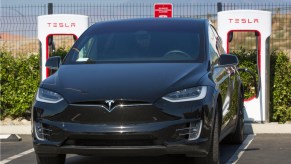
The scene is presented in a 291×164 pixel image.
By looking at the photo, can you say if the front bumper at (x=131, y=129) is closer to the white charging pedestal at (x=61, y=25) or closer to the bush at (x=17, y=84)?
the white charging pedestal at (x=61, y=25)

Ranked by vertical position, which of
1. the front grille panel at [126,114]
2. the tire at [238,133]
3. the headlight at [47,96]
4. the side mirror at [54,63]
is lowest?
the tire at [238,133]

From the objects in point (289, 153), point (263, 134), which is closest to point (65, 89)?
point (289, 153)

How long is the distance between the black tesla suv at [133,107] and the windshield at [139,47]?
0.02 metres

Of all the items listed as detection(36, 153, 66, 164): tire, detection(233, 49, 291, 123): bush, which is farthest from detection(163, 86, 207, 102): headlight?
detection(233, 49, 291, 123): bush

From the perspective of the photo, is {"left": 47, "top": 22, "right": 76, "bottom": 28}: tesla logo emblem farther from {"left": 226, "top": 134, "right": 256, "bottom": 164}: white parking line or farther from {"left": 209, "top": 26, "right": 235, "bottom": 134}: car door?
{"left": 209, "top": 26, "right": 235, "bottom": 134}: car door

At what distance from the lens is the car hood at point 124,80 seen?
682 cm

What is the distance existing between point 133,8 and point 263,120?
4.01 metres

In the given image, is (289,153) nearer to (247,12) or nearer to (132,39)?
(132,39)

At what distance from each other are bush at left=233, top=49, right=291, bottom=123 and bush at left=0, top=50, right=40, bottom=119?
391 centimetres

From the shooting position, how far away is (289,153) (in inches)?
368

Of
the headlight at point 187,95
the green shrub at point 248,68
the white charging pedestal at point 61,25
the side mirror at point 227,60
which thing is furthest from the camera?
the green shrub at point 248,68

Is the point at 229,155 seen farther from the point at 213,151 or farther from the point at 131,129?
the point at 131,129

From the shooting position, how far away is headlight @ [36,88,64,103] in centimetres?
698

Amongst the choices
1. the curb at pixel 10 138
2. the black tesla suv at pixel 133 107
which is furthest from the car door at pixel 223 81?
the curb at pixel 10 138
